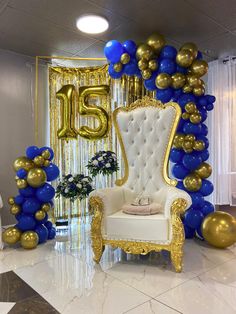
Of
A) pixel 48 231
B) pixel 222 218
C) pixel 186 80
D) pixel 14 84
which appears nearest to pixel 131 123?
pixel 186 80

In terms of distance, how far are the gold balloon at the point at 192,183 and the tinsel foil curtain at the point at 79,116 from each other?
4.29 feet

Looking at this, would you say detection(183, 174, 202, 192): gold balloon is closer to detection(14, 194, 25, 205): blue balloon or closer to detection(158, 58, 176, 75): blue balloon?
detection(158, 58, 176, 75): blue balloon

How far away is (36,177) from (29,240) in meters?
0.67

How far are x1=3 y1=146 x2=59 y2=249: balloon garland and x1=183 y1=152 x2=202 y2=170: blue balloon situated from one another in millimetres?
1471

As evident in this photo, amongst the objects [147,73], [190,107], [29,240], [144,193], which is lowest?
[29,240]

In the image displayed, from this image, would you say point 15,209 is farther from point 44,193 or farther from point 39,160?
point 39,160

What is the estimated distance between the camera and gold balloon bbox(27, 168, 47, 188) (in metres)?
2.76

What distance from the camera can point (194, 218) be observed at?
2887mm

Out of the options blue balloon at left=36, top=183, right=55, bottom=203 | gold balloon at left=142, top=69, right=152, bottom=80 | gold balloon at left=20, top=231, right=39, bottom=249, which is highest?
gold balloon at left=142, top=69, right=152, bottom=80

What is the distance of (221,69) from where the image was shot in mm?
4195

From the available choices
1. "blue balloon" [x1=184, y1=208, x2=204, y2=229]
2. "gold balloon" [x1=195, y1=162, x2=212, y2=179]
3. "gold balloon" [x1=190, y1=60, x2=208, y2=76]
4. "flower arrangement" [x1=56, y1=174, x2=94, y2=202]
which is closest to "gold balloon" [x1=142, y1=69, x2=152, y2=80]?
"gold balloon" [x1=190, y1=60, x2=208, y2=76]

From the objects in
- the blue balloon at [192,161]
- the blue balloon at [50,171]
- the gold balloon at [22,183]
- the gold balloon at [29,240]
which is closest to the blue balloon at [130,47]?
the blue balloon at [192,161]

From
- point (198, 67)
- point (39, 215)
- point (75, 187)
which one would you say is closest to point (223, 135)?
point (198, 67)

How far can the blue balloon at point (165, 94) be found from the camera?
2.98 metres
